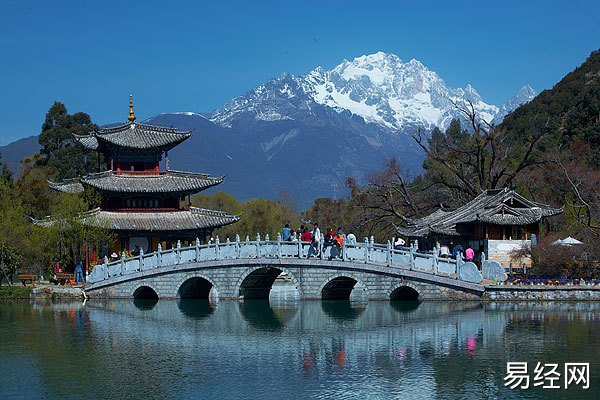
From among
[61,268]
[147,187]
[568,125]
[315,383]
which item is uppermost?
[568,125]

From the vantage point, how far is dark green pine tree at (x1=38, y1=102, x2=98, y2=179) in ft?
227

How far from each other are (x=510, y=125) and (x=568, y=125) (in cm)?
1440

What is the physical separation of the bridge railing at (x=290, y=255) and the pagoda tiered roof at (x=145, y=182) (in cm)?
763

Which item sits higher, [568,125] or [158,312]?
[568,125]

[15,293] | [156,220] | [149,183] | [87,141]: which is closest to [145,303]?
[15,293]

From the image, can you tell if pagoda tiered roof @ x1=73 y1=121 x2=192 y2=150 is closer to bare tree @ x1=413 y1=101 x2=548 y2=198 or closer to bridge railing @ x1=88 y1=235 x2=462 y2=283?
bridge railing @ x1=88 y1=235 x2=462 y2=283

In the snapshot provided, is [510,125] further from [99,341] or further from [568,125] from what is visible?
[99,341]

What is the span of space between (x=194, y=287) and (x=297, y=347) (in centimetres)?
1444

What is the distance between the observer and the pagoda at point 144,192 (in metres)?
42.5

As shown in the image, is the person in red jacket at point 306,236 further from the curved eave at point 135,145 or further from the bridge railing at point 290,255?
the curved eave at point 135,145

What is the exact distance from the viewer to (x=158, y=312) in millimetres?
31609

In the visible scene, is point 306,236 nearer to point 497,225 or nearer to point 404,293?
point 404,293

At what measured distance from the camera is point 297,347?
23.4m

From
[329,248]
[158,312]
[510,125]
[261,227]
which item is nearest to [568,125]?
[510,125]
